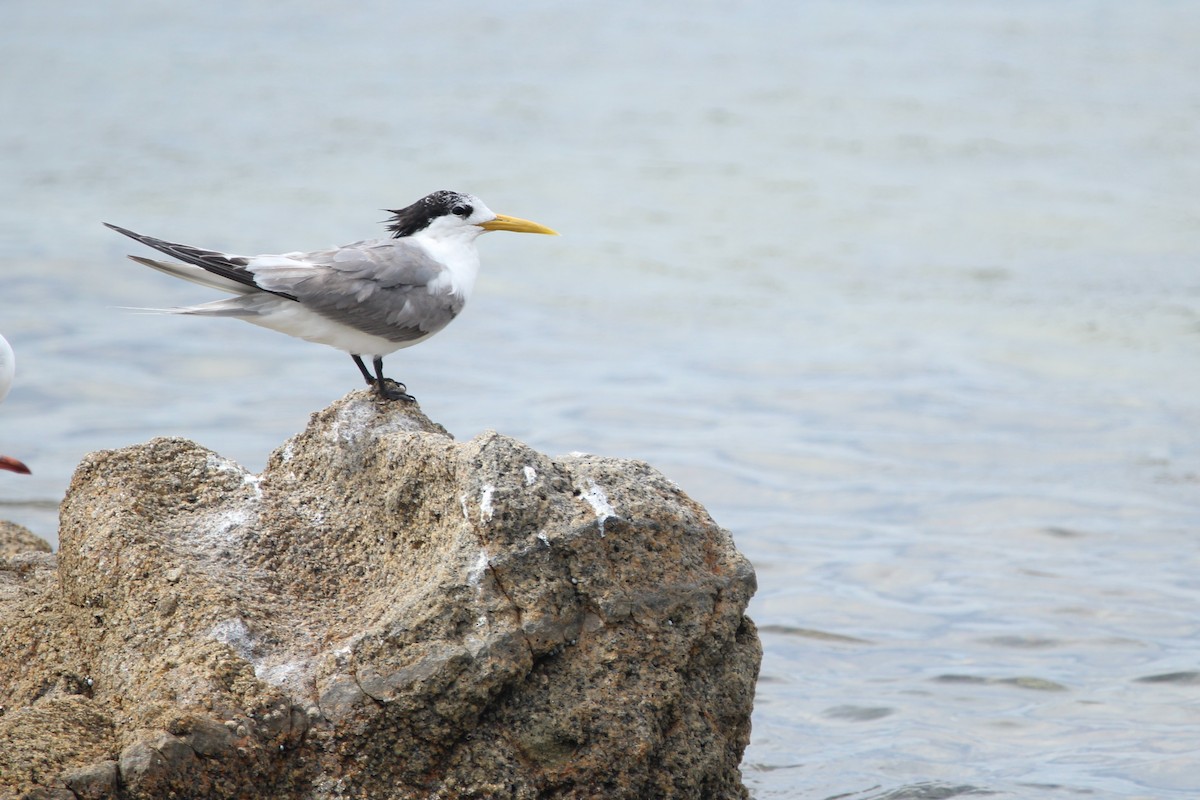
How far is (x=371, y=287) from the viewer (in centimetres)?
Result: 580

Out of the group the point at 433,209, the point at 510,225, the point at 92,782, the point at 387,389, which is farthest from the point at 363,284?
the point at 92,782

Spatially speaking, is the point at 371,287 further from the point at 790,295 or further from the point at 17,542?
the point at 790,295

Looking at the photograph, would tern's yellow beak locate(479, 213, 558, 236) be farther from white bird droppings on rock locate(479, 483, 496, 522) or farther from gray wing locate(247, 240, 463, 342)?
white bird droppings on rock locate(479, 483, 496, 522)

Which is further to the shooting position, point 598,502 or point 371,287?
point 371,287

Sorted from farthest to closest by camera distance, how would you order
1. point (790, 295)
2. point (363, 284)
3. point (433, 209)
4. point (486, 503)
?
point (790, 295), point (433, 209), point (363, 284), point (486, 503)

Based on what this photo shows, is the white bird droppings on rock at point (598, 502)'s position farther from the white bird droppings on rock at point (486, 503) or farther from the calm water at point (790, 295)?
the calm water at point (790, 295)

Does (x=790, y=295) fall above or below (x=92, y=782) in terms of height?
below

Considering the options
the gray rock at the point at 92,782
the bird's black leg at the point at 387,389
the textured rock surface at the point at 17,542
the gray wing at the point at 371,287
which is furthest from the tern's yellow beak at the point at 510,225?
the gray rock at the point at 92,782

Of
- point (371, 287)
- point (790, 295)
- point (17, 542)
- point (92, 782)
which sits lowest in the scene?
point (790, 295)

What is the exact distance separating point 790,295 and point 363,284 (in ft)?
36.4

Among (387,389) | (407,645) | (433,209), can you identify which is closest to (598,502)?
(407,645)

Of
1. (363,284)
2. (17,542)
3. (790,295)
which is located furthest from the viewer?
(790,295)

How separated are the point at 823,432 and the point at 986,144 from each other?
33.5 feet

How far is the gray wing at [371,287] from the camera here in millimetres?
5641
